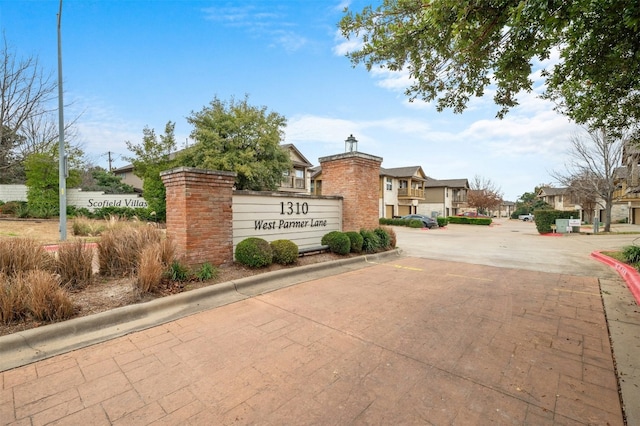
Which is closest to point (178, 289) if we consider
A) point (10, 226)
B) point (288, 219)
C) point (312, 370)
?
point (312, 370)

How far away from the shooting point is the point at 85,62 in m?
12.2

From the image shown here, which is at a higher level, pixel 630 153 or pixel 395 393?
pixel 630 153

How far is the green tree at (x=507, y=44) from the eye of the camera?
3.25m

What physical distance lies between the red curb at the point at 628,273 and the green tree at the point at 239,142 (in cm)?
1728

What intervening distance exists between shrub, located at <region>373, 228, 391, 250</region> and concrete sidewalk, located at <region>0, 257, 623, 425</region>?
4.92 m

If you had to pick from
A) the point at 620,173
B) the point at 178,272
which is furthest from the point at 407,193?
the point at 178,272

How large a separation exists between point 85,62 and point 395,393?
16492 millimetres

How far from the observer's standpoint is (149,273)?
4.59 metres

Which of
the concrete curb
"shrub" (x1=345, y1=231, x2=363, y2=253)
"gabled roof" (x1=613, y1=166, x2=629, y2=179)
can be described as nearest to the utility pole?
the concrete curb

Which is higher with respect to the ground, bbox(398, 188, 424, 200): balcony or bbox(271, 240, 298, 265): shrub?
bbox(398, 188, 424, 200): balcony

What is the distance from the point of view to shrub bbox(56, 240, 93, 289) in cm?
483

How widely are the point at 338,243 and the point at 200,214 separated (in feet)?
13.0

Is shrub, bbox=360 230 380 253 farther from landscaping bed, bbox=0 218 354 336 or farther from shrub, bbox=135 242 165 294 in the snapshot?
shrub, bbox=135 242 165 294

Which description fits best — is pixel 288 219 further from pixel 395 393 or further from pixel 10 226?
pixel 10 226
